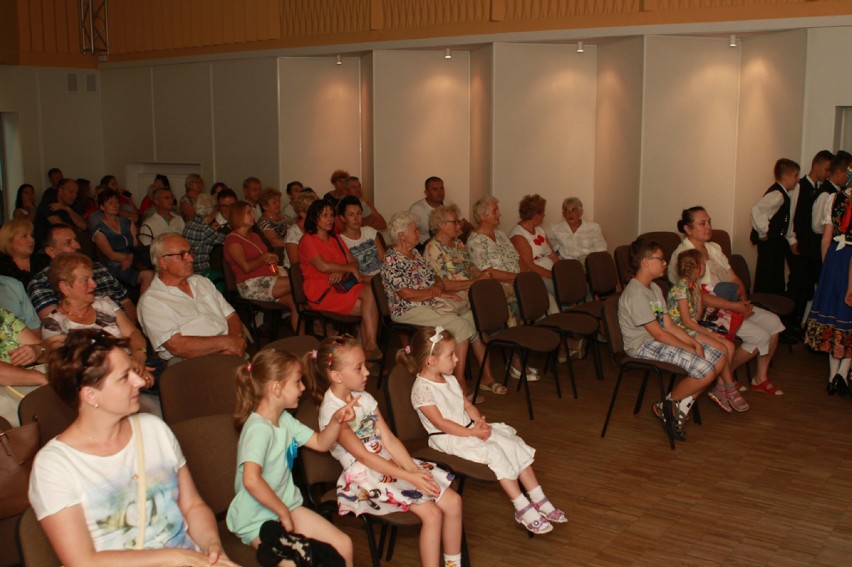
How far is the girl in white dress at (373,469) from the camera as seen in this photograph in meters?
3.63

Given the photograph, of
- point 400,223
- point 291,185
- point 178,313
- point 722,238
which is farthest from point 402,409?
Result: point 291,185

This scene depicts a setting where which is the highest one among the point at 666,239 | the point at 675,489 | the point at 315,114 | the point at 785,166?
the point at 315,114

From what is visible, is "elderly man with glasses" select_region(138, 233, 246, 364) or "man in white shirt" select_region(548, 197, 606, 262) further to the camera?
"man in white shirt" select_region(548, 197, 606, 262)

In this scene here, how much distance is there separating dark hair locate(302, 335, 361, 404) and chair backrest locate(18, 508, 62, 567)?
1377mm

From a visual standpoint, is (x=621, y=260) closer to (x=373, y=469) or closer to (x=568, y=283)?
(x=568, y=283)

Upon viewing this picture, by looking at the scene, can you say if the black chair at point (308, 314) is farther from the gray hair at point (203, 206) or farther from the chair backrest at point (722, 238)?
the chair backrest at point (722, 238)

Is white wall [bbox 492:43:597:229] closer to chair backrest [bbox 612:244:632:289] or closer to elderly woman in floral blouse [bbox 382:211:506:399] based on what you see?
chair backrest [bbox 612:244:632:289]

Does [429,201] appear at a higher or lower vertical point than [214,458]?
higher

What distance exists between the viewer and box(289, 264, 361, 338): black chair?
688cm

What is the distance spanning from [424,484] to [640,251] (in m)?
2.78

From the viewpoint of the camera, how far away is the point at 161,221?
956 cm

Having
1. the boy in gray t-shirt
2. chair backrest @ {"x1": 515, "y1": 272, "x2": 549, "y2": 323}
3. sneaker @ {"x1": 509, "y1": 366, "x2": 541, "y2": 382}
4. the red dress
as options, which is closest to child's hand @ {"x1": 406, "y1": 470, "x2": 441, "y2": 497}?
the boy in gray t-shirt

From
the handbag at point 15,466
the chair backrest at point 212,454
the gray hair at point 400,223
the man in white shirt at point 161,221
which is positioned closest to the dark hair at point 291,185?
the man in white shirt at point 161,221

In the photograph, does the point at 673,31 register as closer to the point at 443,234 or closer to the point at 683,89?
the point at 683,89
